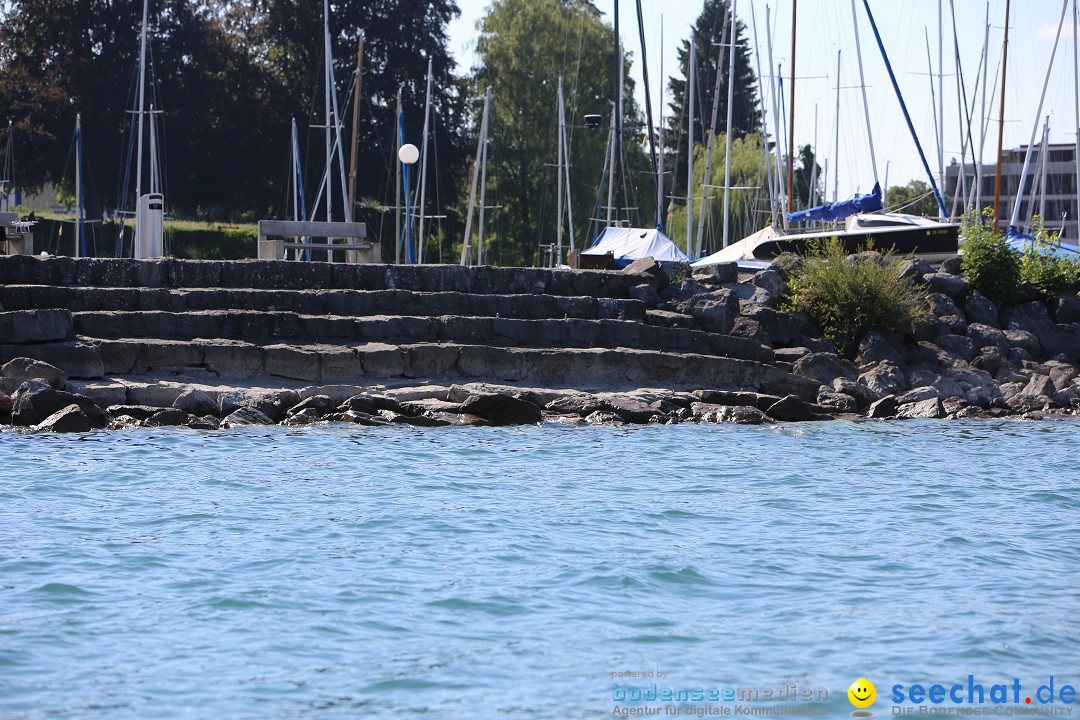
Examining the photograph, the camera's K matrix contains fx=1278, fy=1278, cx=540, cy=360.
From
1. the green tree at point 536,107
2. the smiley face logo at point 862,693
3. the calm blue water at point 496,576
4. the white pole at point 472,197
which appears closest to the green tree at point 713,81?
the green tree at point 536,107

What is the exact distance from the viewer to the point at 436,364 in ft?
59.6

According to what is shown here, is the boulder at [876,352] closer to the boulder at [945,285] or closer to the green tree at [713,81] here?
the boulder at [945,285]

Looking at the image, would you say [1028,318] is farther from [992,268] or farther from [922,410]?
[922,410]

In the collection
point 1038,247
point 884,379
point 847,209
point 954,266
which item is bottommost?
point 884,379

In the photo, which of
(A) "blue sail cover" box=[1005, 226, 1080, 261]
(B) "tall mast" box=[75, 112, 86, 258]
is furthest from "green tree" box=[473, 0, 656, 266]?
(A) "blue sail cover" box=[1005, 226, 1080, 261]

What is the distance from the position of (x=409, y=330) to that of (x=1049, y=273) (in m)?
12.6

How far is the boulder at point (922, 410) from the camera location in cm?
1888

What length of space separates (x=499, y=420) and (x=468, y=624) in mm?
9174

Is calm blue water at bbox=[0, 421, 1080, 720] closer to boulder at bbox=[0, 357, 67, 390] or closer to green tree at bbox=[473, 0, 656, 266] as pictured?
boulder at bbox=[0, 357, 67, 390]

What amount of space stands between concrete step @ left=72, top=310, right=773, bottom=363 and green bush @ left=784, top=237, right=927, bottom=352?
81.2 inches

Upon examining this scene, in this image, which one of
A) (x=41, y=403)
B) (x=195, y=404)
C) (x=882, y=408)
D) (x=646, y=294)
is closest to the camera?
(x=41, y=403)

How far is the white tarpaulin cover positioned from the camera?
1150 inches

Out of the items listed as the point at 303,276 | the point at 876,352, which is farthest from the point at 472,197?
the point at 876,352

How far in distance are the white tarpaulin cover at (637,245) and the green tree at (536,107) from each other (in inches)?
536
